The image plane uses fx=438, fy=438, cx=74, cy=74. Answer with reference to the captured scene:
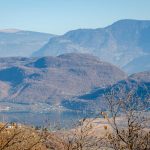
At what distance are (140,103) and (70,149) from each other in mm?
2028

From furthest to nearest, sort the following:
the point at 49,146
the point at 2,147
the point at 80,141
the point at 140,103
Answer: the point at 49,146
the point at 140,103
the point at 80,141
the point at 2,147

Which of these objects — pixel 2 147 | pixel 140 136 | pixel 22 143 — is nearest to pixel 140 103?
pixel 140 136

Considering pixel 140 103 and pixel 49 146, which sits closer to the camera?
pixel 140 103

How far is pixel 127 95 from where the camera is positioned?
10.6 m

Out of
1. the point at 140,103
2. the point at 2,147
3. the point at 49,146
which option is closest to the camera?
the point at 2,147

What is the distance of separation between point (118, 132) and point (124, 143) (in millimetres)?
384

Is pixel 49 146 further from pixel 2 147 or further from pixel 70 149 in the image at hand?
pixel 2 147

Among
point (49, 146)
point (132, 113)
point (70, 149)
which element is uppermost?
point (132, 113)

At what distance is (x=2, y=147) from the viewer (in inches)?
338

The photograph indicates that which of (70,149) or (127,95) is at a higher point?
(127,95)

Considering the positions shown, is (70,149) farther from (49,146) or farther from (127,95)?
(49,146)

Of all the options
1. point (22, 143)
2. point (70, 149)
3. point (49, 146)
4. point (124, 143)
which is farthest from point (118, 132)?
point (49, 146)

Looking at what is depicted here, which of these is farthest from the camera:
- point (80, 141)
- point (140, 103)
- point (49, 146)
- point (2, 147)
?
point (49, 146)

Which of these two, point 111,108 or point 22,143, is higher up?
point 111,108
